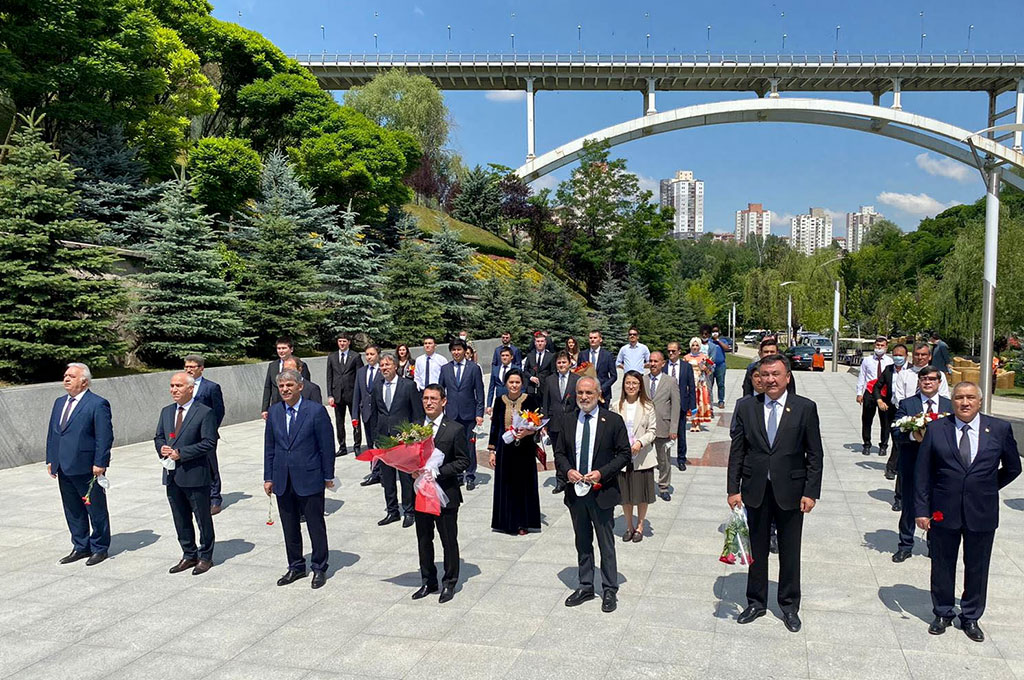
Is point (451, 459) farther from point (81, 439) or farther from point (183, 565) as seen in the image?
point (81, 439)

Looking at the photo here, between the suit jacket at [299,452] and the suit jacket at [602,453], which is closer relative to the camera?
the suit jacket at [602,453]

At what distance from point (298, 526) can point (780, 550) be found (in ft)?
12.3

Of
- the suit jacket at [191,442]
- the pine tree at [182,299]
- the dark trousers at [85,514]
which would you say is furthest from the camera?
the pine tree at [182,299]

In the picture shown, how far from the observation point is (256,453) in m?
11.6

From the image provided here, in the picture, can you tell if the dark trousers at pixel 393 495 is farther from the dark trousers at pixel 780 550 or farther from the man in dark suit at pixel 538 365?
the dark trousers at pixel 780 550

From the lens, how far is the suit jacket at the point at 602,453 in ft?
17.2

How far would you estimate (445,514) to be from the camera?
5.43 metres

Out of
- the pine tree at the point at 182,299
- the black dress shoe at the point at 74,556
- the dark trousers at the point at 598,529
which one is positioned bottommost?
the black dress shoe at the point at 74,556

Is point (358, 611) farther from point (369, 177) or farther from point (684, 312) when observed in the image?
point (684, 312)

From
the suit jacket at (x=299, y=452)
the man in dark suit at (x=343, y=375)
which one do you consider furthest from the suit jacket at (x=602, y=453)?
the man in dark suit at (x=343, y=375)

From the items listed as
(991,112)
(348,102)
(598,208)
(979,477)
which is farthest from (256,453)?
(991,112)

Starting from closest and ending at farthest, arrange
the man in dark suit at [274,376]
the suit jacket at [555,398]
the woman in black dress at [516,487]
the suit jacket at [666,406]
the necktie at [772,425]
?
the necktie at [772,425] → the woman in black dress at [516,487] → the suit jacket at [555,398] → the suit jacket at [666,406] → the man in dark suit at [274,376]

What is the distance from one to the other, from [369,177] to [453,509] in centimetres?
3135

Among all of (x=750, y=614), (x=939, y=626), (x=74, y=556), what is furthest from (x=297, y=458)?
(x=939, y=626)
